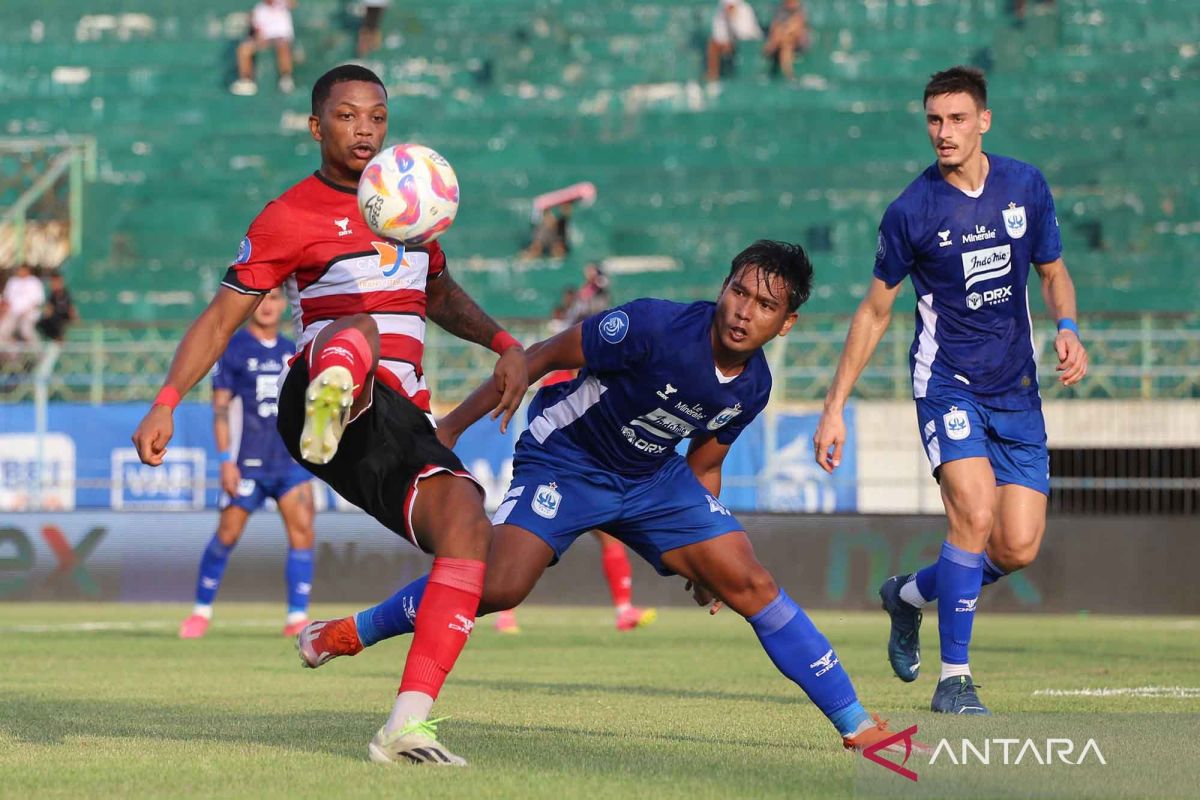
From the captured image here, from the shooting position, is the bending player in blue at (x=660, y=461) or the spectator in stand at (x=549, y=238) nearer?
the bending player in blue at (x=660, y=461)

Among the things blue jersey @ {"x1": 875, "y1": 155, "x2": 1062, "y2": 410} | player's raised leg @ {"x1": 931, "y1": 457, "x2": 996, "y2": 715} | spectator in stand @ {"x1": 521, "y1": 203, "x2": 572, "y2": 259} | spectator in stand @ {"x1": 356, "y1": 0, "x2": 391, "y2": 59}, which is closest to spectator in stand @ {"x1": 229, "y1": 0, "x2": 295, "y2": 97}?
spectator in stand @ {"x1": 356, "y1": 0, "x2": 391, "y2": 59}

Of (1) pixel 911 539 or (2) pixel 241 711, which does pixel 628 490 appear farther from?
(1) pixel 911 539

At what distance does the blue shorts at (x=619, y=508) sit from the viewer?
6570mm

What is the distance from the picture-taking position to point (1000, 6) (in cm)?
2775

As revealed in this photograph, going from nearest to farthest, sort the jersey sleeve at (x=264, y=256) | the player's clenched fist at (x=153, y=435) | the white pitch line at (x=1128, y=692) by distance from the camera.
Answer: the player's clenched fist at (x=153, y=435) → the jersey sleeve at (x=264, y=256) → the white pitch line at (x=1128, y=692)

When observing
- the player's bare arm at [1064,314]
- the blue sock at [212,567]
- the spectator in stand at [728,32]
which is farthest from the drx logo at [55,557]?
the spectator in stand at [728,32]

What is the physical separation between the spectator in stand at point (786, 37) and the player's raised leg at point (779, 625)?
843 inches

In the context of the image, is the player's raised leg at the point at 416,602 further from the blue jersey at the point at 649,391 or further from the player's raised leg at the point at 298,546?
the player's raised leg at the point at 298,546

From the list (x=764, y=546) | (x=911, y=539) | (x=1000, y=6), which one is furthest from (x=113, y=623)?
(x=1000, y=6)

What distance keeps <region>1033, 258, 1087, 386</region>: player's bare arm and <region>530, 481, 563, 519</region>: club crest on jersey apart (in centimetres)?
227

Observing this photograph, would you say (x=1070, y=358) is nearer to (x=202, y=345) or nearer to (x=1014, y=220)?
(x=1014, y=220)

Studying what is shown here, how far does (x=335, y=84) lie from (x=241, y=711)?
270 cm

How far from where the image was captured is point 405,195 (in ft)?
19.6

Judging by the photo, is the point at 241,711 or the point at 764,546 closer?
the point at 241,711
